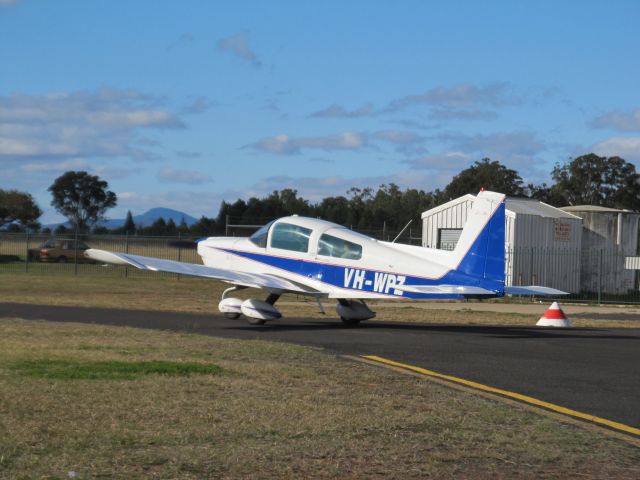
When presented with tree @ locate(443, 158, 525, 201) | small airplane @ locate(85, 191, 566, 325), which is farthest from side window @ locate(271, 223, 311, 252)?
tree @ locate(443, 158, 525, 201)

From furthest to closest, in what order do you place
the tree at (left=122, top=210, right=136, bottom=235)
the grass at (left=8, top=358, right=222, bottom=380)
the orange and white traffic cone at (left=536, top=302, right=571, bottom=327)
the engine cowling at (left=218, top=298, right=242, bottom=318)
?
1. the tree at (left=122, top=210, right=136, bottom=235)
2. the orange and white traffic cone at (left=536, top=302, right=571, bottom=327)
3. the engine cowling at (left=218, top=298, right=242, bottom=318)
4. the grass at (left=8, top=358, right=222, bottom=380)

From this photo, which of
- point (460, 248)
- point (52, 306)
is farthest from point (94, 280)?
point (460, 248)

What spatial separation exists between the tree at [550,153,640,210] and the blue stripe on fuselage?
6987 centimetres

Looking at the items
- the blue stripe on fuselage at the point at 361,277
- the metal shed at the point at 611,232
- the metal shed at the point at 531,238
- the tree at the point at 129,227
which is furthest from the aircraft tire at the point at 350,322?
the tree at the point at 129,227

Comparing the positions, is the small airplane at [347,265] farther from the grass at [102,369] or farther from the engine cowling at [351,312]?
the grass at [102,369]

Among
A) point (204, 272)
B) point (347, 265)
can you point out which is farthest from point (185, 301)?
point (347, 265)

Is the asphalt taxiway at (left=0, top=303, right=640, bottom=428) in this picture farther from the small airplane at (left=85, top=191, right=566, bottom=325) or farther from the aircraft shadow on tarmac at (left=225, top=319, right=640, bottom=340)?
the small airplane at (left=85, top=191, right=566, bottom=325)

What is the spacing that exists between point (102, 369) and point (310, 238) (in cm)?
896

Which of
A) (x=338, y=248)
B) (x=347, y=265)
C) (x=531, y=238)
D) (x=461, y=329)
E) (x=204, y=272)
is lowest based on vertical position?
(x=461, y=329)

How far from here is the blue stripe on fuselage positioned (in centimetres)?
1670

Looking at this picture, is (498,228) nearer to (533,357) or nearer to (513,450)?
(533,357)

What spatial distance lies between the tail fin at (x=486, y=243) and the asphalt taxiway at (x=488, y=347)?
1.26m

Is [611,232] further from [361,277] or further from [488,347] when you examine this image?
[488,347]

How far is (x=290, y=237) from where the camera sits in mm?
19312
